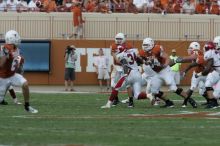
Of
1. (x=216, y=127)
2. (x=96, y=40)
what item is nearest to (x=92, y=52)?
(x=96, y=40)

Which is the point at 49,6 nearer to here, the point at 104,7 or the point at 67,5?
the point at 67,5

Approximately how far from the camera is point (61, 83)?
29094mm

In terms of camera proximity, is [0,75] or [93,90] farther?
[93,90]

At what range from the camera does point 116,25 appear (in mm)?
29297

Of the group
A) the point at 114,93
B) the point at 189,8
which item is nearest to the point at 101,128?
the point at 114,93

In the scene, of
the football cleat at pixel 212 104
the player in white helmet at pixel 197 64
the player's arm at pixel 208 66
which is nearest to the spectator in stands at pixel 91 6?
the player in white helmet at pixel 197 64

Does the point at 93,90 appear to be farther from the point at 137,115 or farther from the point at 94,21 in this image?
the point at 137,115

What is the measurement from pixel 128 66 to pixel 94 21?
441 inches

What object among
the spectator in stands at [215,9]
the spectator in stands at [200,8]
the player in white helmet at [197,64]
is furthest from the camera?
the spectator in stands at [200,8]

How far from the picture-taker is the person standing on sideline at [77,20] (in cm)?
2869

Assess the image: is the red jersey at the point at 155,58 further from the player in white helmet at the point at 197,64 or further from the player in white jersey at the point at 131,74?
the player in white helmet at the point at 197,64

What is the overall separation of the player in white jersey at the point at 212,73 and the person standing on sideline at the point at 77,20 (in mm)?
11260

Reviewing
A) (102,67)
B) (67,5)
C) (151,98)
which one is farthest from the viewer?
(67,5)

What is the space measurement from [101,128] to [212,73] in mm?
5763
